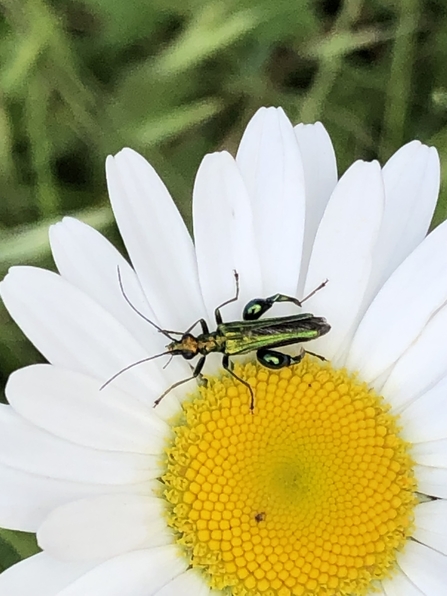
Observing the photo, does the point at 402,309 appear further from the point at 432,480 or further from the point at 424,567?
the point at 424,567

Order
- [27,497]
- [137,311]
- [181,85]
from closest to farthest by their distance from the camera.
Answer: [27,497] < [137,311] < [181,85]

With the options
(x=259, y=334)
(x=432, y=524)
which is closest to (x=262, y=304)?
(x=259, y=334)

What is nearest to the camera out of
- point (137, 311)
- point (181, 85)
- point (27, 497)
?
point (27, 497)

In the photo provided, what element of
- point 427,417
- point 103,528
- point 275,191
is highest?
point 275,191

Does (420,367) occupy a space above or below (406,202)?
below

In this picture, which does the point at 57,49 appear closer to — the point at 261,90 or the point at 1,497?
the point at 261,90

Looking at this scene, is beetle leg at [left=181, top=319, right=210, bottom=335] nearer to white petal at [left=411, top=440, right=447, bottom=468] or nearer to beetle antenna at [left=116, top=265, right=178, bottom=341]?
beetle antenna at [left=116, top=265, right=178, bottom=341]

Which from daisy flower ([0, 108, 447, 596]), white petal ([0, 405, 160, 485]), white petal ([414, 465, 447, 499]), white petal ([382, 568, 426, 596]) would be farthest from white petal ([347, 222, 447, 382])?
white petal ([0, 405, 160, 485])
